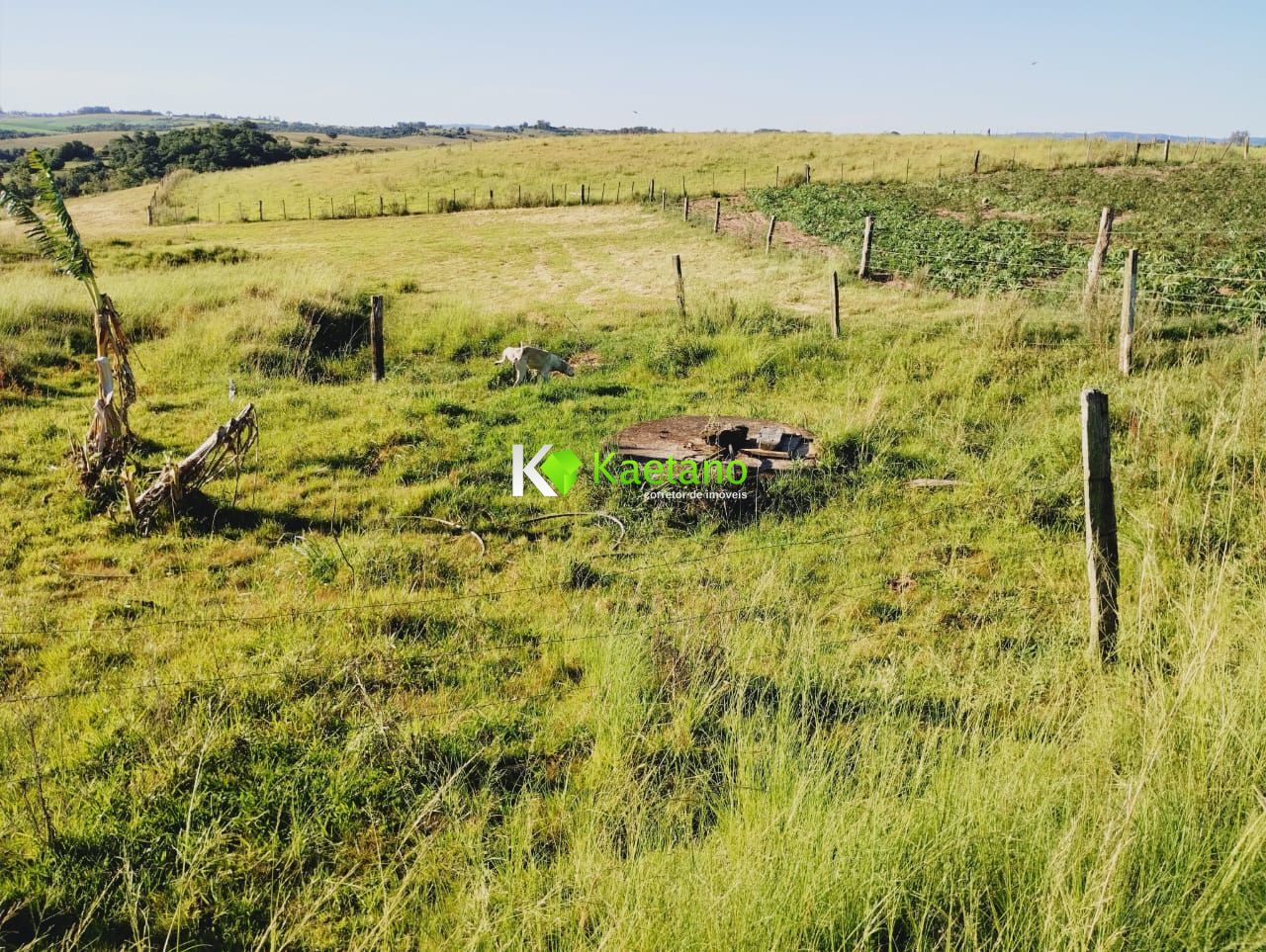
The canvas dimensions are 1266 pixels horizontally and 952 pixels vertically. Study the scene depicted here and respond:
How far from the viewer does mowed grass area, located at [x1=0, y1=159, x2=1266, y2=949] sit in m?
2.77

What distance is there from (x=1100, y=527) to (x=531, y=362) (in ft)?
30.7

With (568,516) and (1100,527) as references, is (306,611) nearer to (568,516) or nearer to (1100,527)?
(568,516)

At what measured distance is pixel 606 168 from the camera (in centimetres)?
5128

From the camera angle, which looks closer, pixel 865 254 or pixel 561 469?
pixel 561 469

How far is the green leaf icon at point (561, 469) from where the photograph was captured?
847 centimetres

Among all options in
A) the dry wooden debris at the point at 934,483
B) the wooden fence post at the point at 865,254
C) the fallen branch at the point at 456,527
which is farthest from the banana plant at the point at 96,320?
the wooden fence post at the point at 865,254

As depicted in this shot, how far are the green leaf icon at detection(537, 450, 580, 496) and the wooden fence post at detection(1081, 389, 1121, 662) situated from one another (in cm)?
499

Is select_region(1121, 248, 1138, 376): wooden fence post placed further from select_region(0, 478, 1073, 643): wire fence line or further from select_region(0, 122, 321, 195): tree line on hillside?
select_region(0, 122, 321, 195): tree line on hillside

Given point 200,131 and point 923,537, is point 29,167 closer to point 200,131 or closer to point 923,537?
point 923,537

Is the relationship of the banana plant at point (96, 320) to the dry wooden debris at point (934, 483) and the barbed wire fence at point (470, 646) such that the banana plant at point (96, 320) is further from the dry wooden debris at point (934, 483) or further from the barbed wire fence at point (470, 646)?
the dry wooden debris at point (934, 483)

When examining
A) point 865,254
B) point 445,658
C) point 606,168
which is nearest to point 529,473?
point 445,658

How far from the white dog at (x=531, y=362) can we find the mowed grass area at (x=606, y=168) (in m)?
32.0

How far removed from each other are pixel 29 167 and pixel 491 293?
13.0m

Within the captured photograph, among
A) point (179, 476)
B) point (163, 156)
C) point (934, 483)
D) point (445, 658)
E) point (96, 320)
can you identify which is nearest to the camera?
point (445, 658)
